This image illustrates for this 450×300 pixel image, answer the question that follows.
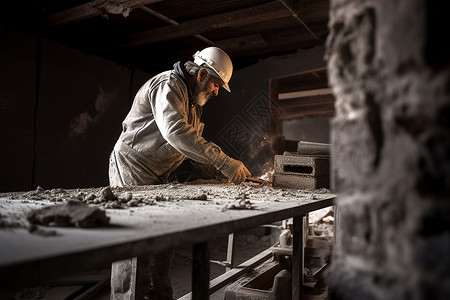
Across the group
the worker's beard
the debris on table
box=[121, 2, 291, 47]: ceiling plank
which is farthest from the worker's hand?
box=[121, 2, 291, 47]: ceiling plank

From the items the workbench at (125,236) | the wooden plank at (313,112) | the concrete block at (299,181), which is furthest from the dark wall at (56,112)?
the wooden plank at (313,112)

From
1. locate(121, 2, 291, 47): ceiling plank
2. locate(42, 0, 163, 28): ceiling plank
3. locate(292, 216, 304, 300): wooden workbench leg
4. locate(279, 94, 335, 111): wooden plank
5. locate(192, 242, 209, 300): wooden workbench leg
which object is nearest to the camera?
locate(192, 242, 209, 300): wooden workbench leg

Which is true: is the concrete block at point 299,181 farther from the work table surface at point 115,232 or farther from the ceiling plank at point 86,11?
the ceiling plank at point 86,11

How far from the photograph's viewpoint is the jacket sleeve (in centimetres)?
262

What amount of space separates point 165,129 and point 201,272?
159cm

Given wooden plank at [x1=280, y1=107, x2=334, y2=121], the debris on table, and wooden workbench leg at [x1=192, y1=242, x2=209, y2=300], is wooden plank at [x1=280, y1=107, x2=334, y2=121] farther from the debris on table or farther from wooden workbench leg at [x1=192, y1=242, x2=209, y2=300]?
the debris on table

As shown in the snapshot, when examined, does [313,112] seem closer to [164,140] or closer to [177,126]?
[164,140]

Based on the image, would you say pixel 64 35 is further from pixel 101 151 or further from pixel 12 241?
pixel 12 241

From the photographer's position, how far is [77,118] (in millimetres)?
5152

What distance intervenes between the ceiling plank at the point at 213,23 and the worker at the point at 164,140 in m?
1.02

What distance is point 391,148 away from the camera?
77 cm

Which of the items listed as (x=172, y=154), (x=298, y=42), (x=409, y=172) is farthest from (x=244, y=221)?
(x=298, y=42)

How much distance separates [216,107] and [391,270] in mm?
5950

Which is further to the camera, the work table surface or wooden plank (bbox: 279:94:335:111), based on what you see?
wooden plank (bbox: 279:94:335:111)
